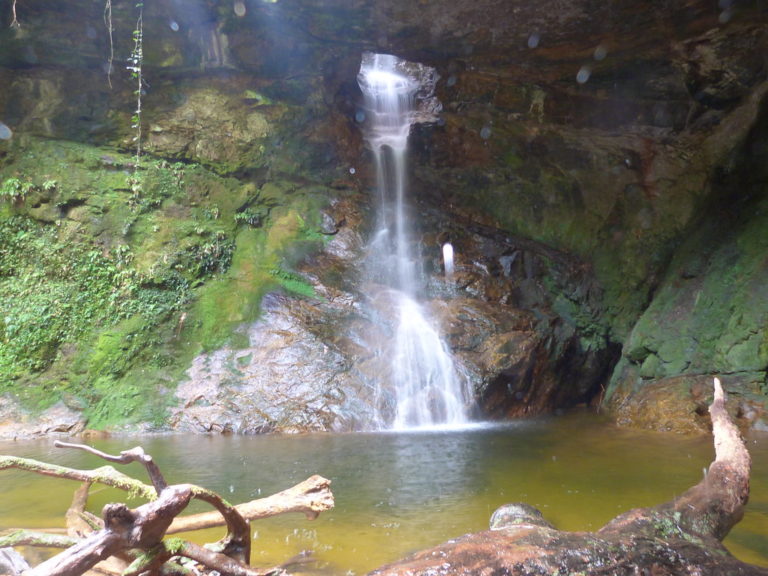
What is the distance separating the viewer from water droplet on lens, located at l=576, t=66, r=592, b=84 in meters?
9.46

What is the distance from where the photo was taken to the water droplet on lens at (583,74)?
946 cm

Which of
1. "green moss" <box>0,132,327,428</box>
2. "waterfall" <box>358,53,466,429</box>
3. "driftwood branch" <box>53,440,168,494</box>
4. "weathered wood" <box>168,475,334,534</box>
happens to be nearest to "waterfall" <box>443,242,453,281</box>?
"waterfall" <box>358,53,466,429</box>

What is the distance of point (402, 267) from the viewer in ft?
37.2

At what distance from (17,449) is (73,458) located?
1.31m

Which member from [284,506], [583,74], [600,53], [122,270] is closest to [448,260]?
[583,74]

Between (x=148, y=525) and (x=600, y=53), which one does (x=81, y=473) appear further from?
(x=600, y=53)

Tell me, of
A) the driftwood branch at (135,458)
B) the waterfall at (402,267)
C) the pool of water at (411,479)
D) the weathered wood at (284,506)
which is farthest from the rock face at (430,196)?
the driftwood branch at (135,458)

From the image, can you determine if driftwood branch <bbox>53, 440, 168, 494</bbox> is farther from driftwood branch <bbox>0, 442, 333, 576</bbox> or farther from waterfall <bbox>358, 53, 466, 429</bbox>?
waterfall <bbox>358, 53, 466, 429</bbox>

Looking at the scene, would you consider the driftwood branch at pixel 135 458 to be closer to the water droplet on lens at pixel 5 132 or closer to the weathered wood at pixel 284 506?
the weathered wood at pixel 284 506

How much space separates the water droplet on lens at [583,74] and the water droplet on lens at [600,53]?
0.36 m

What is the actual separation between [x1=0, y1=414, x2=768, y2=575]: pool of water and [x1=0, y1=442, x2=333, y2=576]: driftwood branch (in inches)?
16.2

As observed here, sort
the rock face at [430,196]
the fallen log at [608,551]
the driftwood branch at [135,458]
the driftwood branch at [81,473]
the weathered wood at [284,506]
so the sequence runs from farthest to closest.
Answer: the rock face at [430,196], the weathered wood at [284,506], the driftwood branch at [81,473], the driftwood branch at [135,458], the fallen log at [608,551]

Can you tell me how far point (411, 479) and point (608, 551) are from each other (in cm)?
292

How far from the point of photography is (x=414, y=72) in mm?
15047
